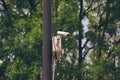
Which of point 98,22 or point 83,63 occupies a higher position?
point 98,22

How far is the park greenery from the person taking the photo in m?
17.3

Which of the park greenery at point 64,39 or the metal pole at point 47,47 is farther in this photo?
the park greenery at point 64,39

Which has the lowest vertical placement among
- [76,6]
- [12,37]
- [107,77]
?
[107,77]

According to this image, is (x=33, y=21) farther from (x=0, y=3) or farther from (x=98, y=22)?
(x=98, y=22)

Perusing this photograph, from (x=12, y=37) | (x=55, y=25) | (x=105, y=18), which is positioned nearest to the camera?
(x=55, y=25)

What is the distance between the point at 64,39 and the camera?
691 inches

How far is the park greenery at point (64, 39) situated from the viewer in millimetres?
17281

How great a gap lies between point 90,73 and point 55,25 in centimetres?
301

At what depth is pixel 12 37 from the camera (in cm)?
1828

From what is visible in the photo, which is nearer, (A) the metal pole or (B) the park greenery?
(A) the metal pole

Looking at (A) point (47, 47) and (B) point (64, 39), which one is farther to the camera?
(B) point (64, 39)

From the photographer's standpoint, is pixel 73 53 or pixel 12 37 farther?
pixel 73 53

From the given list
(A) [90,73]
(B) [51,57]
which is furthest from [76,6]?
(B) [51,57]

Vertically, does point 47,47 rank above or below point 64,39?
above
